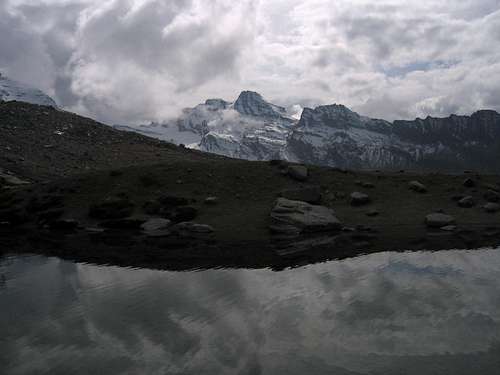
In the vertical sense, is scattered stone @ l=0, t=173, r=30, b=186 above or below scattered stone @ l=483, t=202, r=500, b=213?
above

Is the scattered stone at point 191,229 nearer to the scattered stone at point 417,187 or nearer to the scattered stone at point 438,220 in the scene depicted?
the scattered stone at point 438,220

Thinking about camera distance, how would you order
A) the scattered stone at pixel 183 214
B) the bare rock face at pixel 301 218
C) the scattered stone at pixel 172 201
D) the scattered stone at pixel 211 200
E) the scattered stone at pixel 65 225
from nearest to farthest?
the bare rock face at pixel 301 218
the scattered stone at pixel 183 214
the scattered stone at pixel 65 225
the scattered stone at pixel 172 201
the scattered stone at pixel 211 200

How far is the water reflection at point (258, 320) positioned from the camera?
1769 centimetres

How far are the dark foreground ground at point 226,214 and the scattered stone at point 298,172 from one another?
0.67m

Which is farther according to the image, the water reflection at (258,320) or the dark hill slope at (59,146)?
the dark hill slope at (59,146)

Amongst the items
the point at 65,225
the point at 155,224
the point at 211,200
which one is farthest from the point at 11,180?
the point at 211,200

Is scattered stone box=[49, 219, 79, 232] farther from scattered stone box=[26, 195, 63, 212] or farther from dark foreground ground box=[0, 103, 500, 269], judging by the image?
scattered stone box=[26, 195, 63, 212]

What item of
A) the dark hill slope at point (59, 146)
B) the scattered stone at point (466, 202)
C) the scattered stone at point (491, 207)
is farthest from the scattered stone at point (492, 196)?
the dark hill slope at point (59, 146)

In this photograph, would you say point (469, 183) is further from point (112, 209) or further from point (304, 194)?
point (112, 209)

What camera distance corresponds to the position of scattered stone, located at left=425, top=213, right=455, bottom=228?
5009 cm

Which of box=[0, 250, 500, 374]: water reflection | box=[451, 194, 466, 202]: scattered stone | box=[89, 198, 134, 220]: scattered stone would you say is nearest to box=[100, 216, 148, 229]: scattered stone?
box=[89, 198, 134, 220]: scattered stone

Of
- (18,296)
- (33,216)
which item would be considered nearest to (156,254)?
(18,296)

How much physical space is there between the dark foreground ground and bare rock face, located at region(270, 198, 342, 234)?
128cm

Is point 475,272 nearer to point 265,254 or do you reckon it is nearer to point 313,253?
point 313,253
